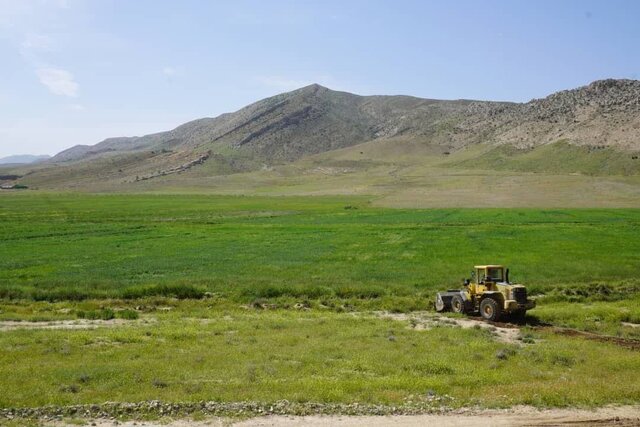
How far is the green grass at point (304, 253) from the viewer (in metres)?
32.1

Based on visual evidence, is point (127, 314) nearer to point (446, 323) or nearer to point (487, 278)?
point (446, 323)

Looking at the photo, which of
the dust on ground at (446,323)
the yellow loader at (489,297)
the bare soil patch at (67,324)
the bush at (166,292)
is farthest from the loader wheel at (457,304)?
the bare soil patch at (67,324)

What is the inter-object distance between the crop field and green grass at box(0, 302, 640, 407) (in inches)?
2.9

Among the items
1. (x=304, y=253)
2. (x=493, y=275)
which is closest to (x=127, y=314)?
(x=493, y=275)

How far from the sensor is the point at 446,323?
2512cm

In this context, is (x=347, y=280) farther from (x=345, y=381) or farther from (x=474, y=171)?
(x=474, y=171)

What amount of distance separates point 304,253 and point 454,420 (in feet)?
105

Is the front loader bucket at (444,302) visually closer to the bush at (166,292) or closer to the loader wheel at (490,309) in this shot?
the loader wheel at (490,309)

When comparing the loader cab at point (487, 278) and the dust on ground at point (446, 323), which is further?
the loader cab at point (487, 278)

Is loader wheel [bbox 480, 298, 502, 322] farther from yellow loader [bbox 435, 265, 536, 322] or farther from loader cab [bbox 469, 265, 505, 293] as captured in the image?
loader cab [bbox 469, 265, 505, 293]

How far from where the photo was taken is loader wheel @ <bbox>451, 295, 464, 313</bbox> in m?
27.1

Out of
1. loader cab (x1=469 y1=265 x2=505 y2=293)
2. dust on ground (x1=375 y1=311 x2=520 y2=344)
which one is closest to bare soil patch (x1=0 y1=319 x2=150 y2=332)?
dust on ground (x1=375 y1=311 x2=520 y2=344)

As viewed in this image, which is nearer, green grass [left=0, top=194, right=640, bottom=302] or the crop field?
the crop field

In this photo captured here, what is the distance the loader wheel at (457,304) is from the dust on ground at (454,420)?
13433 mm
